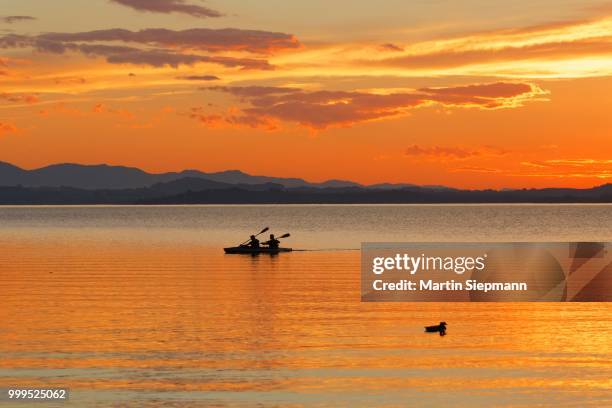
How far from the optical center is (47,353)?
118ft

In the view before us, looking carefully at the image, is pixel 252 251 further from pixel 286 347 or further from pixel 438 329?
pixel 286 347

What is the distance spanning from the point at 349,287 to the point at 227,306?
11294mm

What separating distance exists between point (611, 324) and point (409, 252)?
65811 mm

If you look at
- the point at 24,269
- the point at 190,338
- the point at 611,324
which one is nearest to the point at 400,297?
the point at 611,324

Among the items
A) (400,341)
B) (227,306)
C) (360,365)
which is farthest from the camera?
(227,306)

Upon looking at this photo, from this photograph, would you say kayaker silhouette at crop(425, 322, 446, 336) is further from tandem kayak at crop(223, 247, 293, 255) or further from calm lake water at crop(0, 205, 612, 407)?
tandem kayak at crop(223, 247, 293, 255)

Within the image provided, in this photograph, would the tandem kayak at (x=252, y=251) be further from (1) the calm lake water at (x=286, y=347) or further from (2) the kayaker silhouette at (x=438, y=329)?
(2) the kayaker silhouette at (x=438, y=329)

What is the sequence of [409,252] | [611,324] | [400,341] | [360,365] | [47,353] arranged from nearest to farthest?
[360,365] < [47,353] < [400,341] < [611,324] < [409,252]

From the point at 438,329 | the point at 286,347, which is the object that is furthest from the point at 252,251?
the point at 286,347

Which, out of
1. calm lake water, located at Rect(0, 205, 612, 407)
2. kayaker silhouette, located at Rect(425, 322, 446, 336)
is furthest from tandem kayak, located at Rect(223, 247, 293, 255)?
kayaker silhouette, located at Rect(425, 322, 446, 336)

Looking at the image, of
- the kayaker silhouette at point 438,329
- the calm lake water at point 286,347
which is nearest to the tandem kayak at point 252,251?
the calm lake water at point 286,347

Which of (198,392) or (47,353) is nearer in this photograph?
(198,392)

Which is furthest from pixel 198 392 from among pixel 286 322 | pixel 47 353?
pixel 286 322

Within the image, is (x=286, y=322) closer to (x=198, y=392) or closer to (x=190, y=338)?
(x=190, y=338)
